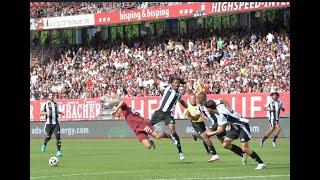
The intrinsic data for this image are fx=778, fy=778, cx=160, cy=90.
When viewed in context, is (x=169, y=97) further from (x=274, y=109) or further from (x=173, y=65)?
(x=173, y=65)

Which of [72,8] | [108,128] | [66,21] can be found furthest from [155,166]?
[72,8]

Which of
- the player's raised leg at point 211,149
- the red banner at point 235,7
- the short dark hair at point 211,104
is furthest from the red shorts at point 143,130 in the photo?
the red banner at point 235,7

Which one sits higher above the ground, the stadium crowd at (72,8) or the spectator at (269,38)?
the stadium crowd at (72,8)

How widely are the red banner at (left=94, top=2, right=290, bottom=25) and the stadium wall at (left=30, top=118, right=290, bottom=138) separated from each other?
6.26 meters

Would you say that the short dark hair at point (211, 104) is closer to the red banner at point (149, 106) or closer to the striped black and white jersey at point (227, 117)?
the striped black and white jersey at point (227, 117)

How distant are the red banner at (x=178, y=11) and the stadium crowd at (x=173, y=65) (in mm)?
1356

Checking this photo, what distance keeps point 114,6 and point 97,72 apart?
5702 mm

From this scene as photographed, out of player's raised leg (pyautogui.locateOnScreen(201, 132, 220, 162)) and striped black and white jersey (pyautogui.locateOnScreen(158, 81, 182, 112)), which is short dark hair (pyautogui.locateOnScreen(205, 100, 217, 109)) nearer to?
player's raised leg (pyautogui.locateOnScreen(201, 132, 220, 162))

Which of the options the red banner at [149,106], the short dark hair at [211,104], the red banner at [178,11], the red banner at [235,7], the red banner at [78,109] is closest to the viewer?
the short dark hair at [211,104]

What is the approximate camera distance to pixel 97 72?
45.1m

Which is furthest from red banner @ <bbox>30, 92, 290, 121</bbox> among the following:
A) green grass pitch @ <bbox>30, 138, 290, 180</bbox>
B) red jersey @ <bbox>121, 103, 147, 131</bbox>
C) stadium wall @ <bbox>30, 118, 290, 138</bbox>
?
red jersey @ <bbox>121, 103, 147, 131</bbox>

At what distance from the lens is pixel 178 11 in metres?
44.1

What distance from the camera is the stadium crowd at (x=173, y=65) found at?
36.5 m

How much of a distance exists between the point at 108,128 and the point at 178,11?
8.59 m
